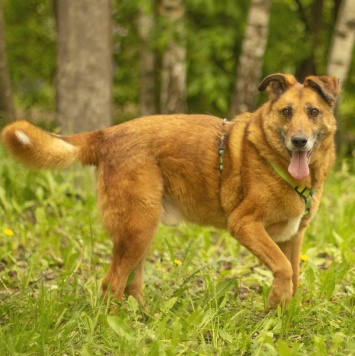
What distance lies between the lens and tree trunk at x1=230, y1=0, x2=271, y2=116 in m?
9.17

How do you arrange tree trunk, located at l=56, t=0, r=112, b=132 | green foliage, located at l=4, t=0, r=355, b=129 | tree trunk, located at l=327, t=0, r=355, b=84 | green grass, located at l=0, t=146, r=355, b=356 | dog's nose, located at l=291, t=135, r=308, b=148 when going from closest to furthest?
green grass, located at l=0, t=146, r=355, b=356 → dog's nose, located at l=291, t=135, r=308, b=148 → tree trunk, located at l=56, t=0, r=112, b=132 → tree trunk, located at l=327, t=0, r=355, b=84 → green foliage, located at l=4, t=0, r=355, b=129

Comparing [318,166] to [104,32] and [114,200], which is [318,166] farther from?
[104,32]

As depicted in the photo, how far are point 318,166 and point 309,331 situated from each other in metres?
1.14

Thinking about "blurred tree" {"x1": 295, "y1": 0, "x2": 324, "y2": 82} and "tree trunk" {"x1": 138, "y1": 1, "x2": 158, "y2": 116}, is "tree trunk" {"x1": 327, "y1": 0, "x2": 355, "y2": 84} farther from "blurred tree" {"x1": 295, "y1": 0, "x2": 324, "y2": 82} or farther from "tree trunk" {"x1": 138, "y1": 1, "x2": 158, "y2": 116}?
"tree trunk" {"x1": 138, "y1": 1, "x2": 158, "y2": 116}

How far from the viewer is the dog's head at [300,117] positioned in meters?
4.65

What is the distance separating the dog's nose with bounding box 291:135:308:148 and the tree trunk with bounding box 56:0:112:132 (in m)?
4.59

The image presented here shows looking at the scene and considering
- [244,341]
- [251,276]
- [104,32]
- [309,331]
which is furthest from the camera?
→ [104,32]

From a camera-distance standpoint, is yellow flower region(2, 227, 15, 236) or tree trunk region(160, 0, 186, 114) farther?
tree trunk region(160, 0, 186, 114)

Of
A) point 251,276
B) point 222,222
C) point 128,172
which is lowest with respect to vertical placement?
point 251,276

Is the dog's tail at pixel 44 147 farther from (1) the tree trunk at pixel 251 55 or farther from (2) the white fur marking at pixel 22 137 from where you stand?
(1) the tree trunk at pixel 251 55

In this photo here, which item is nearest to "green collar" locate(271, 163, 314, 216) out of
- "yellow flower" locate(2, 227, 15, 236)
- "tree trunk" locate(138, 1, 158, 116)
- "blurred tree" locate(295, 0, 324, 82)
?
"yellow flower" locate(2, 227, 15, 236)

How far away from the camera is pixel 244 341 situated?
13.4 feet

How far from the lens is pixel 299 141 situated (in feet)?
15.1

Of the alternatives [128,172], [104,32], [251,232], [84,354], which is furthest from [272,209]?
[104,32]
